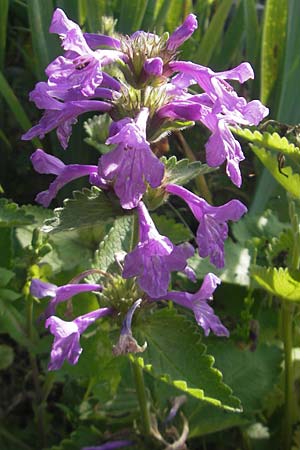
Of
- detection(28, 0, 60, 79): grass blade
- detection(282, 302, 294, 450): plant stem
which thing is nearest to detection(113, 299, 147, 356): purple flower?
detection(282, 302, 294, 450): plant stem

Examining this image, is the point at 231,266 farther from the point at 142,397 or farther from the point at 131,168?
the point at 131,168

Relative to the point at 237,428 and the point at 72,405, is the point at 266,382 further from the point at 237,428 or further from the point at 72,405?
the point at 72,405

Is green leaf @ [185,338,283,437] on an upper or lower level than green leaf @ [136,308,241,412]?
lower

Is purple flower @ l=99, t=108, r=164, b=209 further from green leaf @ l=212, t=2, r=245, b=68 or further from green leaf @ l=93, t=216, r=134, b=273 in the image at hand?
green leaf @ l=212, t=2, r=245, b=68

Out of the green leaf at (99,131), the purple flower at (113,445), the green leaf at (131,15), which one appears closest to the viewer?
the purple flower at (113,445)

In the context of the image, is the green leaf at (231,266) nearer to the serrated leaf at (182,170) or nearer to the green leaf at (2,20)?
the serrated leaf at (182,170)

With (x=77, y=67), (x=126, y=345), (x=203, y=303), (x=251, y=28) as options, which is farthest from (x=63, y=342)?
(x=251, y=28)

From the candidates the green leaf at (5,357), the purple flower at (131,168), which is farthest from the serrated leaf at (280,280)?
the green leaf at (5,357)
